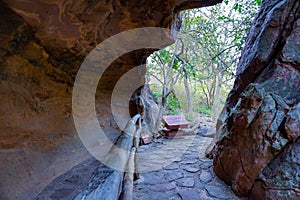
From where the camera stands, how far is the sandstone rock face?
2.23 m

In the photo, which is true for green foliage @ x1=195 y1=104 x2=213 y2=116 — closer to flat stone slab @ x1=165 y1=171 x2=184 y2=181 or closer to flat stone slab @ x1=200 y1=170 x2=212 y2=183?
flat stone slab @ x1=200 y1=170 x2=212 y2=183

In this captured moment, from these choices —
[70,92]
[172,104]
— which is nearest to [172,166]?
[70,92]

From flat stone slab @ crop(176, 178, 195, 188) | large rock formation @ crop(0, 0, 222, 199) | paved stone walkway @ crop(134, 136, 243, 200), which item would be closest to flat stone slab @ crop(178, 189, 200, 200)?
paved stone walkway @ crop(134, 136, 243, 200)

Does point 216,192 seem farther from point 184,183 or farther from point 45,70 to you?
point 45,70

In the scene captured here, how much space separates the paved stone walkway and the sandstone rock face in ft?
0.68

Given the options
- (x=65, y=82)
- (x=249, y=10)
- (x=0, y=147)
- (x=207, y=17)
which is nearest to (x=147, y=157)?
(x=65, y=82)

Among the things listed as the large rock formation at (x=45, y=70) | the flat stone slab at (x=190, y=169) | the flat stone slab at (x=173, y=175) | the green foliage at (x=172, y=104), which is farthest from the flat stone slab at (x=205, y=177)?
the green foliage at (x=172, y=104)

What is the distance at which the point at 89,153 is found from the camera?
9.48 ft

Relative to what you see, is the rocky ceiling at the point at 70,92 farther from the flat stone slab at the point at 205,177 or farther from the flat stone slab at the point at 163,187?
the flat stone slab at the point at 163,187

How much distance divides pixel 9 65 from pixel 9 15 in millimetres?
442

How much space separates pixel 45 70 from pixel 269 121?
292 centimetres

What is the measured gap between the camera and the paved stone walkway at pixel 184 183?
8.39ft

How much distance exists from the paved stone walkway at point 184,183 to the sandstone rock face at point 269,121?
0.21m

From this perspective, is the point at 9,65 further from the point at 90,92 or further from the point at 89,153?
the point at 90,92
